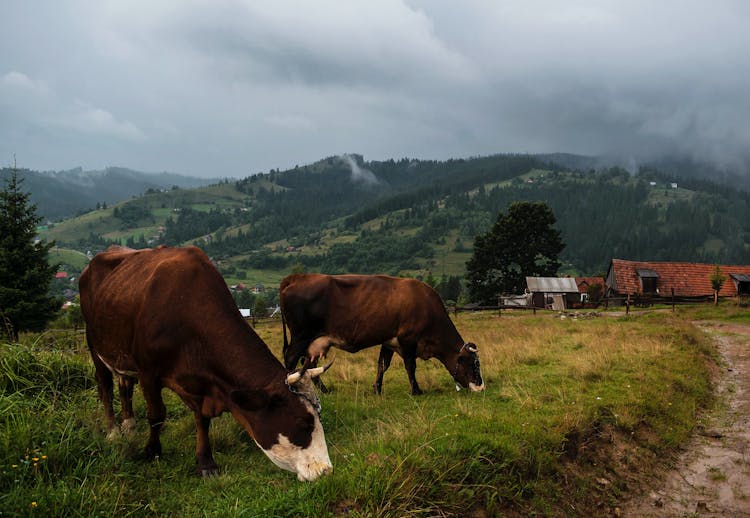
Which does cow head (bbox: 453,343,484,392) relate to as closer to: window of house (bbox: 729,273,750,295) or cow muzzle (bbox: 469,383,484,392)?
cow muzzle (bbox: 469,383,484,392)

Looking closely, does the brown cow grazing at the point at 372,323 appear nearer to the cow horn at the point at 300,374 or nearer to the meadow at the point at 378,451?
the meadow at the point at 378,451

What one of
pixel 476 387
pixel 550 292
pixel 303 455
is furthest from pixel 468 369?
pixel 550 292

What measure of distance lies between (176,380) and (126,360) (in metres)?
1.07

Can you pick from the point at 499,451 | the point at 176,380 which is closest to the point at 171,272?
the point at 176,380

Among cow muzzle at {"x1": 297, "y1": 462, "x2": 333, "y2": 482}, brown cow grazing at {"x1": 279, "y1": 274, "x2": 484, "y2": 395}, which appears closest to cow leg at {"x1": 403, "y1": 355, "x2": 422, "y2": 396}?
brown cow grazing at {"x1": 279, "y1": 274, "x2": 484, "y2": 395}

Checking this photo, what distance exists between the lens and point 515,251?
181 feet

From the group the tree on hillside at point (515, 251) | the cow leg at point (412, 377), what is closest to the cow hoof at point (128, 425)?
the cow leg at point (412, 377)

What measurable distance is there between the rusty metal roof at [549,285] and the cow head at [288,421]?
5300 centimetres

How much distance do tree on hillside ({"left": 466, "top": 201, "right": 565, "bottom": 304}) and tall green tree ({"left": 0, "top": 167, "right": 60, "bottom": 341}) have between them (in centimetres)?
4149

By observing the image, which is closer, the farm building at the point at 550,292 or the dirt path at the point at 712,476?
the dirt path at the point at 712,476

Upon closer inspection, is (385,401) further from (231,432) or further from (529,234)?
(529,234)

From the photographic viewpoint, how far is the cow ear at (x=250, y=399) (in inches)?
193

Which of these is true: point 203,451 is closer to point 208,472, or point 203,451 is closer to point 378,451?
point 208,472

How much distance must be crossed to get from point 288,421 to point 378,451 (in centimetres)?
106
